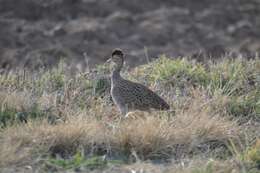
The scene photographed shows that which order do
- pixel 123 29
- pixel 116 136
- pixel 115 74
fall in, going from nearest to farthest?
pixel 116 136, pixel 115 74, pixel 123 29

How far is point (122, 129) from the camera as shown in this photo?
7582 mm

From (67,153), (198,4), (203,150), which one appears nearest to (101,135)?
(67,153)

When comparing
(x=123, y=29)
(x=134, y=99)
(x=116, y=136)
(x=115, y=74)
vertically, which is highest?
(x=123, y=29)

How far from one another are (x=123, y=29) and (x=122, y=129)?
13735mm

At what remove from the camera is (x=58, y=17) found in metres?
21.9

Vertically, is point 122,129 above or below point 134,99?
below

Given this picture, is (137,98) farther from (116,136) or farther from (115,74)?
(116,136)

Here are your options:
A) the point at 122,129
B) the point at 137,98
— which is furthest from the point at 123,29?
the point at 122,129

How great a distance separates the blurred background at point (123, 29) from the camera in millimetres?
18672

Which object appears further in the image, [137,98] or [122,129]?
[137,98]

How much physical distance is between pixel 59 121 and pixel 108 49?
11278 mm

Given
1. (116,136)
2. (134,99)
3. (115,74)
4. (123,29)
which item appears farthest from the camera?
(123,29)

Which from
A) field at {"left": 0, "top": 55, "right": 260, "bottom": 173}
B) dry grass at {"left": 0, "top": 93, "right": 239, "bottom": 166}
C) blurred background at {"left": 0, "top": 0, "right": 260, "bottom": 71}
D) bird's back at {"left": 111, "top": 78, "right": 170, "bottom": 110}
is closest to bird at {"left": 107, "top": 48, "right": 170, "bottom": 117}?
bird's back at {"left": 111, "top": 78, "right": 170, "bottom": 110}

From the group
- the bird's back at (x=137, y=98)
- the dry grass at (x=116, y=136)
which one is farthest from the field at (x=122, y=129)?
the bird's back at (x=137, y=98)
